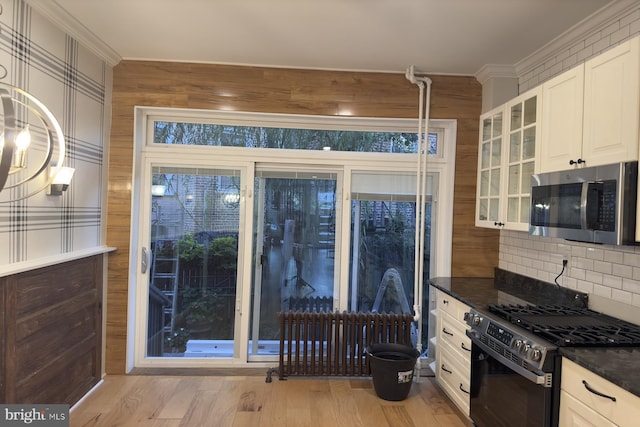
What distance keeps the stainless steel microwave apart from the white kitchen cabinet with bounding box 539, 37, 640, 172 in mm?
69

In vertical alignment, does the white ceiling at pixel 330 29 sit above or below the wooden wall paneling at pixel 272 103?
above

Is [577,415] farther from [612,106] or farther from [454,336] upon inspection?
[612,106]

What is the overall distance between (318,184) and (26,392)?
2465 mm

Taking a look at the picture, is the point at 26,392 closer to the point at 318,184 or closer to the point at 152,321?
the point at 152,321

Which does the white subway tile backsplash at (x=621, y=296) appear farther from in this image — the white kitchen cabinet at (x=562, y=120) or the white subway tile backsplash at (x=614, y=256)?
the white kitchen cabinet at (x=562, y=120)

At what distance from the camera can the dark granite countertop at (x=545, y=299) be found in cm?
145

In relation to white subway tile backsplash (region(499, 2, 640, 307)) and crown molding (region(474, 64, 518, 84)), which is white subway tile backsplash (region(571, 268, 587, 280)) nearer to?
white subway tile backsplash (region(499, 2, 640, 307))

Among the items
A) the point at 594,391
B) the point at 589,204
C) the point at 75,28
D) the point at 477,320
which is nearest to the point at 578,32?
the point at 589,204

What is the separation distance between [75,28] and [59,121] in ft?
2.18

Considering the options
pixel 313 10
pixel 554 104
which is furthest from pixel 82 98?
pixel 554 104

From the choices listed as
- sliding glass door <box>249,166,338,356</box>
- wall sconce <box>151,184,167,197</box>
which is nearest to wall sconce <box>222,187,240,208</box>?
sliding glass door <box>249,166,338,356</box>

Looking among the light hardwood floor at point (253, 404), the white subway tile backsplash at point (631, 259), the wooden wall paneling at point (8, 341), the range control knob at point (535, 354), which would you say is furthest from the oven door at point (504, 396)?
the wooden wall paneling at point (8, 341)

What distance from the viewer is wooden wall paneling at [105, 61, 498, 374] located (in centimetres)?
315

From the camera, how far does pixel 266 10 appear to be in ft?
7.69
